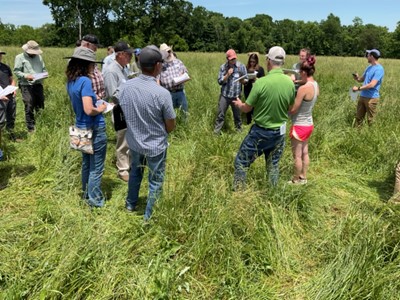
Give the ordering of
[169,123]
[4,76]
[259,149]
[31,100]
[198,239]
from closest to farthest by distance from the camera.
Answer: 1. [198,239]
2. [169,123]
3. [259,149]
4. [4,76]
5. [31,100]

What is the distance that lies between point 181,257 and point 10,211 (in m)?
2.09

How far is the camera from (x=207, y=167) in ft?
12.7

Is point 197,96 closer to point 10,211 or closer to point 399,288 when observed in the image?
point 10,211

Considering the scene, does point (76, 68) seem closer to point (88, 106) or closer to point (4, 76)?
point (88, 106)

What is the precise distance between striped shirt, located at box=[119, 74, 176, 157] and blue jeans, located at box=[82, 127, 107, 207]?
470 mm

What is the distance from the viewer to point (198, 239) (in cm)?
264

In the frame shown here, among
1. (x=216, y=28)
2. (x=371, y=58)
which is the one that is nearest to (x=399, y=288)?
(x=371, y=58)

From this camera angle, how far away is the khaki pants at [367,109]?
5973 mm

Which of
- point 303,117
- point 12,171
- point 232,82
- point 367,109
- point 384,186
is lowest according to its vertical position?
point 12,171

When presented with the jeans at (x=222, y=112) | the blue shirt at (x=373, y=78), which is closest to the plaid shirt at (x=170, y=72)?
the jeans at (x=222, y=112)

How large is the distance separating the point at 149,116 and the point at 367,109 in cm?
500

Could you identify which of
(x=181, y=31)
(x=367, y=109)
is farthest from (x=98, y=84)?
(x=181, y=31)

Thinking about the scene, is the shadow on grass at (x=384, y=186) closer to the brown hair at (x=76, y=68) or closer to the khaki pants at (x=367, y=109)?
the khaki pants at (x=367, y=109)

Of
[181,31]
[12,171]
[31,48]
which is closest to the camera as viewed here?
[12,171]
